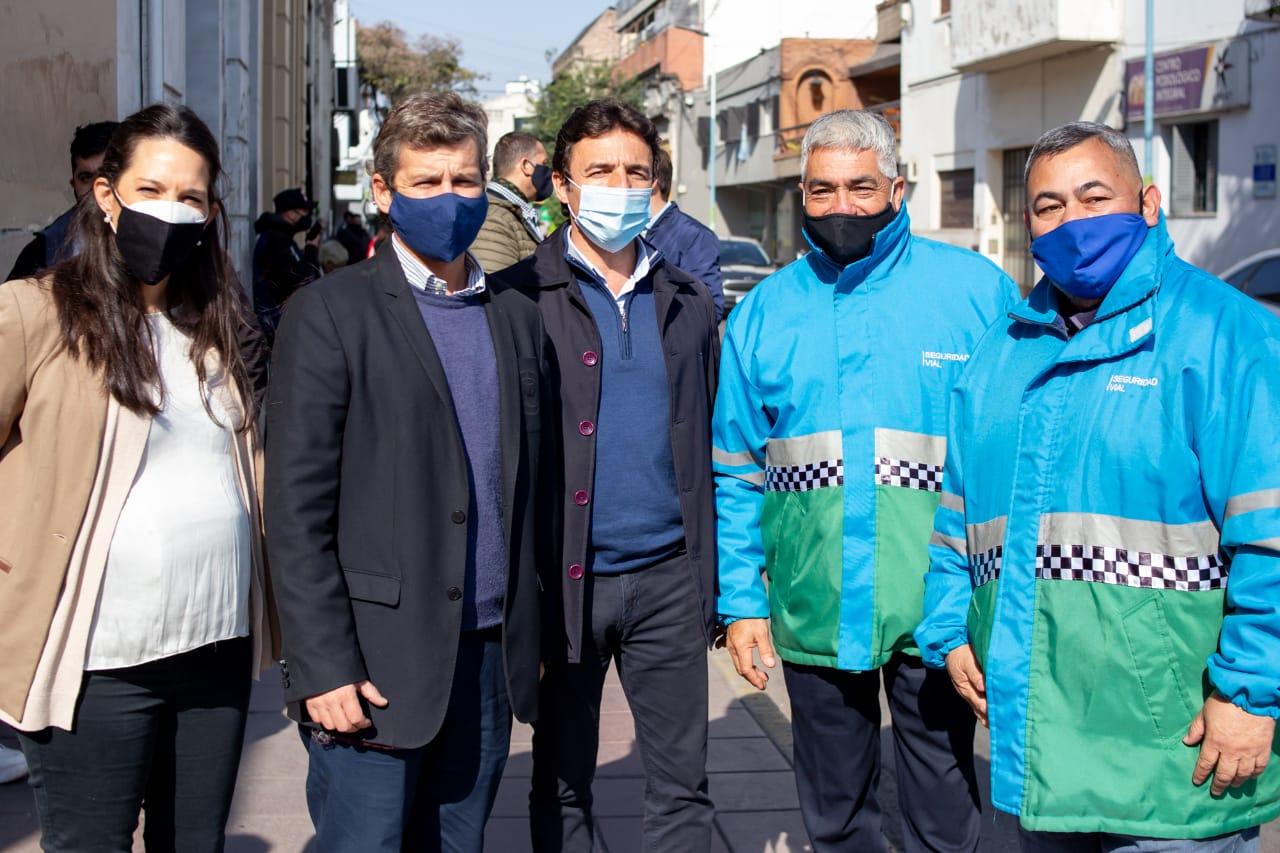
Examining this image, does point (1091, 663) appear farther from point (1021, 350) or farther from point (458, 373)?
point (458, 373)

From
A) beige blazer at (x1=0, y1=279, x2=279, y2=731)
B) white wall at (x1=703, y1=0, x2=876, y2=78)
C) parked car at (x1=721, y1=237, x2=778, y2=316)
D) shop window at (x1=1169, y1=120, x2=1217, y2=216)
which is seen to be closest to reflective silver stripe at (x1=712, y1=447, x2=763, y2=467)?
beige blazer at (x1=0, y1=279, x2=279, y2=731)

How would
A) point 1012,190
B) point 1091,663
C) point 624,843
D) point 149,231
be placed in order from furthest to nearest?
1. point 1012,190
2. point 624,843
3. point 149,231
4. point 1091,663

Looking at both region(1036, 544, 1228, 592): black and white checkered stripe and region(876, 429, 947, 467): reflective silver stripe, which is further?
region(876, 429, 947, 467): reflective silver stripe

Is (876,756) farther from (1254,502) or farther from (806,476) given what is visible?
(1254,502)

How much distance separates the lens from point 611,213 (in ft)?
11.7

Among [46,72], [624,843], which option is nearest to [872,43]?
[46,72]

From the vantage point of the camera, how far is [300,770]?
4.80 meters

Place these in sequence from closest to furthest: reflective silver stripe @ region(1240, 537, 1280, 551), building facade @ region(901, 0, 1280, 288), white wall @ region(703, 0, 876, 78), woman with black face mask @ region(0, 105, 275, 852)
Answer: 1. reflective silver stripe @ region(1240, 537, 1280, 551)
2. woman with black face mask @ region(0, 105, 275, 852)
3. building facade @ region(901, 0, 1280, 288)
4. white wall @ region(703, 0, 876, 78)

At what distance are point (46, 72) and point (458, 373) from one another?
15.5ft

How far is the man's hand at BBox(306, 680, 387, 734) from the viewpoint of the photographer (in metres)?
2.74

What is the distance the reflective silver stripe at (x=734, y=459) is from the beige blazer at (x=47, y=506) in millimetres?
1489

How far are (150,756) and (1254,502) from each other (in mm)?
2138

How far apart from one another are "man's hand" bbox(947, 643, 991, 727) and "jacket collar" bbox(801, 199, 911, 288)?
0.96m

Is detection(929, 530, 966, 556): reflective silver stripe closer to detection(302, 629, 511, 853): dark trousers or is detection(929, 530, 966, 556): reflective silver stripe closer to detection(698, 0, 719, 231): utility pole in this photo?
detection(302, 629, 511, 853): dark trousers
